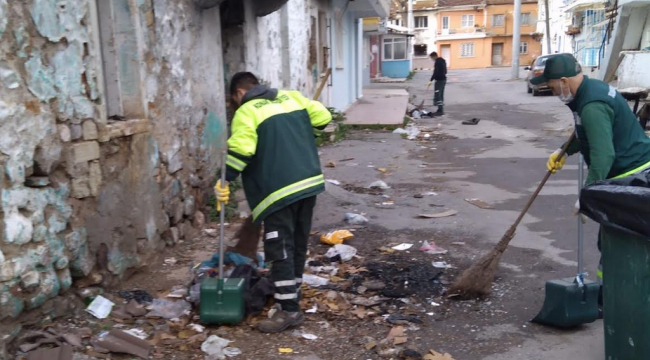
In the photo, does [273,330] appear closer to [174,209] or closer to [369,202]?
[174,209]

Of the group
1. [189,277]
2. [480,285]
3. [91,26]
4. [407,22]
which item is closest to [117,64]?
[91,26]

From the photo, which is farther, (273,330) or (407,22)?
(407,22)

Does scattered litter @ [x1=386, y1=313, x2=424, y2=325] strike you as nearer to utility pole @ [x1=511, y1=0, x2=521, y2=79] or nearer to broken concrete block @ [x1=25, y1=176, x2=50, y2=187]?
broken concrete block @ [x1=25, y1=176, x2=50, y2=187]

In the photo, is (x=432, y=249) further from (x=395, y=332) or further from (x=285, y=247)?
(x=285, y=247)

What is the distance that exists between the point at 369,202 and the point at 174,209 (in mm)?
2885

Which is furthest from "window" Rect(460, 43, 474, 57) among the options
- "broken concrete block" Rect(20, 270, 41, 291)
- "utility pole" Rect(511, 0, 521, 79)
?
"broken concrete block" Rect(20, 270, 41, 291)

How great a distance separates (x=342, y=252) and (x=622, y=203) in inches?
114

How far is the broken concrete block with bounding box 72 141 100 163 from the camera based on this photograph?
12.4 ft

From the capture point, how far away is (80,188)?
3.82 m

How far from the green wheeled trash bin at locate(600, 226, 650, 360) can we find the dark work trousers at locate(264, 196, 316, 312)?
1.85 meters

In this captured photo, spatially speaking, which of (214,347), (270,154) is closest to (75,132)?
(270,154)

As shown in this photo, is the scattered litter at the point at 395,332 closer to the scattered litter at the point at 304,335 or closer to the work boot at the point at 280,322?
the scattered litter at the point at 304,335

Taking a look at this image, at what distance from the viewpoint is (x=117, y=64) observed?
4426 millimetres

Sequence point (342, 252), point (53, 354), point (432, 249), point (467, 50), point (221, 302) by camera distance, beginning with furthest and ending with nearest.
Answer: point (467, 50) < point (432, 249) < point (342, 252) < point (221, 302) < point (53, 354)
